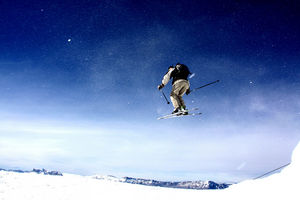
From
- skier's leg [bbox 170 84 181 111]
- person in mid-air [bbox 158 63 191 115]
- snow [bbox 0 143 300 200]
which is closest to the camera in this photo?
snow [bbox 0 143 300 200]

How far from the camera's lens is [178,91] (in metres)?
10.6

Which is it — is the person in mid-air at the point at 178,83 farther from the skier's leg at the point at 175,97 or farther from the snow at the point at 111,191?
the snow at the point at 111,191

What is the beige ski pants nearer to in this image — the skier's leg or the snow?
the skier's leg

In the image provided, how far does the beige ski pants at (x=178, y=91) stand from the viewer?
404 inches

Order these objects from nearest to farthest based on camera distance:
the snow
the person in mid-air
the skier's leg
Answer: the snow
the person in mid-air
the skier's leg

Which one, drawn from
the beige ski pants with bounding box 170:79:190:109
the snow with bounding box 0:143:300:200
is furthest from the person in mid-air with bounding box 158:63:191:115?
the snow with bounding box 0:143:300:200

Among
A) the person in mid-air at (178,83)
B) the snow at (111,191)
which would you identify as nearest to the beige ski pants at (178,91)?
the person in mid-air at (178,83)

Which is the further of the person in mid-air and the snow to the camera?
the person in mid-air

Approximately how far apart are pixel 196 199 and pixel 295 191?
2.88 m

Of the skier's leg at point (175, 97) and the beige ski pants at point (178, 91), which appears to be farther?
the skier's leg at point (175, 97)

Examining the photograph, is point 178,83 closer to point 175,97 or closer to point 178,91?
point 178,91

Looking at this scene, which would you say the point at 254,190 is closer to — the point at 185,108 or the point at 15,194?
the point at 185,108

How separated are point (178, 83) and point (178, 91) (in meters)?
0.59

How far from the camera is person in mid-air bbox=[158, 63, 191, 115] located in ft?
33.6
